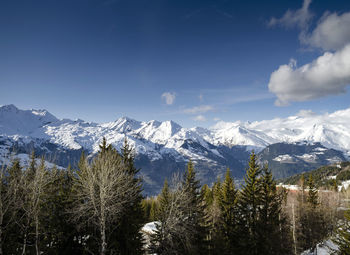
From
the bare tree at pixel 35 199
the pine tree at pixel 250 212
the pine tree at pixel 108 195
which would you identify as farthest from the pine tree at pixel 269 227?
the bare tree at pixel 35 199

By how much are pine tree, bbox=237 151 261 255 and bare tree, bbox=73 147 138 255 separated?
641 inches

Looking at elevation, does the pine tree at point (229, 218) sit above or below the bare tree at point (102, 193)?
below

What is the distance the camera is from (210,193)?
73.9 m

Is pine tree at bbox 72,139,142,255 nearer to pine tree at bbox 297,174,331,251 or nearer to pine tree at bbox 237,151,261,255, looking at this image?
pine tree at bbox 237,151,261,255

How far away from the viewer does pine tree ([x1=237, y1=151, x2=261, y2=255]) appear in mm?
30442

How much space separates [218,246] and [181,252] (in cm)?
712

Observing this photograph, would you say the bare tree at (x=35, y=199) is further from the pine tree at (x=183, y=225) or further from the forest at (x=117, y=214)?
the pine tree at (x=183, y=225)

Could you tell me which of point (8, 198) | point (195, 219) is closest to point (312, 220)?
point (195, 219)

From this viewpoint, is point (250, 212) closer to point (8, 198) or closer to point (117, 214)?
point (117, 214)

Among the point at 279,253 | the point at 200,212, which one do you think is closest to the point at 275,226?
the point at 279,253

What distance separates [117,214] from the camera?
25172 mm

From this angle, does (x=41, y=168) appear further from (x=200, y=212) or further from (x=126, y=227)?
(x=200, y=212)

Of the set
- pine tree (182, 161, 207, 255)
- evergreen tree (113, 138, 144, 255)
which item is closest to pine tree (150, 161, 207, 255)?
pine tree (182, 161, 207, 255)

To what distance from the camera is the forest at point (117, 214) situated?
74.6 ft
